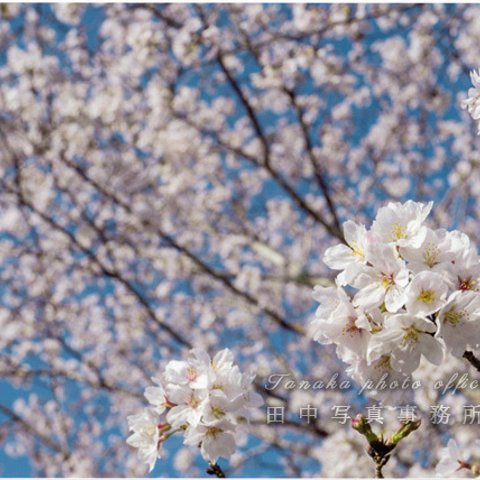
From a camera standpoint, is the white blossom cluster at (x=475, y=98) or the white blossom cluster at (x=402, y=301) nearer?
the white blossom cluster at (x=402, y=301)

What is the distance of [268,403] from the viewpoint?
542cm

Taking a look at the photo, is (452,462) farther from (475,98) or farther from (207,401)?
(475,98)

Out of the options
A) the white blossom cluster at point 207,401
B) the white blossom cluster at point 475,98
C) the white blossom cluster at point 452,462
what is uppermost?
the white blossom cluster at point 475,98

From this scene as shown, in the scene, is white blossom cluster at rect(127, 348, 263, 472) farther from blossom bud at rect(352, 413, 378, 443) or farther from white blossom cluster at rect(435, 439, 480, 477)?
white blossom cluster at rect(435, 439, 480, 477)

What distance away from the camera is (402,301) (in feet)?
5.04

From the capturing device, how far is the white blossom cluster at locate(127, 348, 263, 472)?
1801 mm

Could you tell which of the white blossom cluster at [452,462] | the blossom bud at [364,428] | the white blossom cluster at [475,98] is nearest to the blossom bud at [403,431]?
the blossom bud at [364,428]

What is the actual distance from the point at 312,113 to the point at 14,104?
3240mm

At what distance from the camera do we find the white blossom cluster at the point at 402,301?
1.55 meters

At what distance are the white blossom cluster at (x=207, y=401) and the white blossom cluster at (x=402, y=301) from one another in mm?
323

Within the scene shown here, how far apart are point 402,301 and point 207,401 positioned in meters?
0.60

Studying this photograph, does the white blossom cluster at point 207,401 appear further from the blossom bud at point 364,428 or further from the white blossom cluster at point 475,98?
the white blossom cluster at point 475,98

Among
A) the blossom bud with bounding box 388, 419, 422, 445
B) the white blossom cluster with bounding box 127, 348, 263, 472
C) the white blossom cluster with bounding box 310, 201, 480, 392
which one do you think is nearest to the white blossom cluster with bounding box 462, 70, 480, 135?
the white blossom cluster with bounding box 310, 201, 480, 392

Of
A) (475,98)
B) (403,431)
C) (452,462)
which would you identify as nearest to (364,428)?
(403,431)
